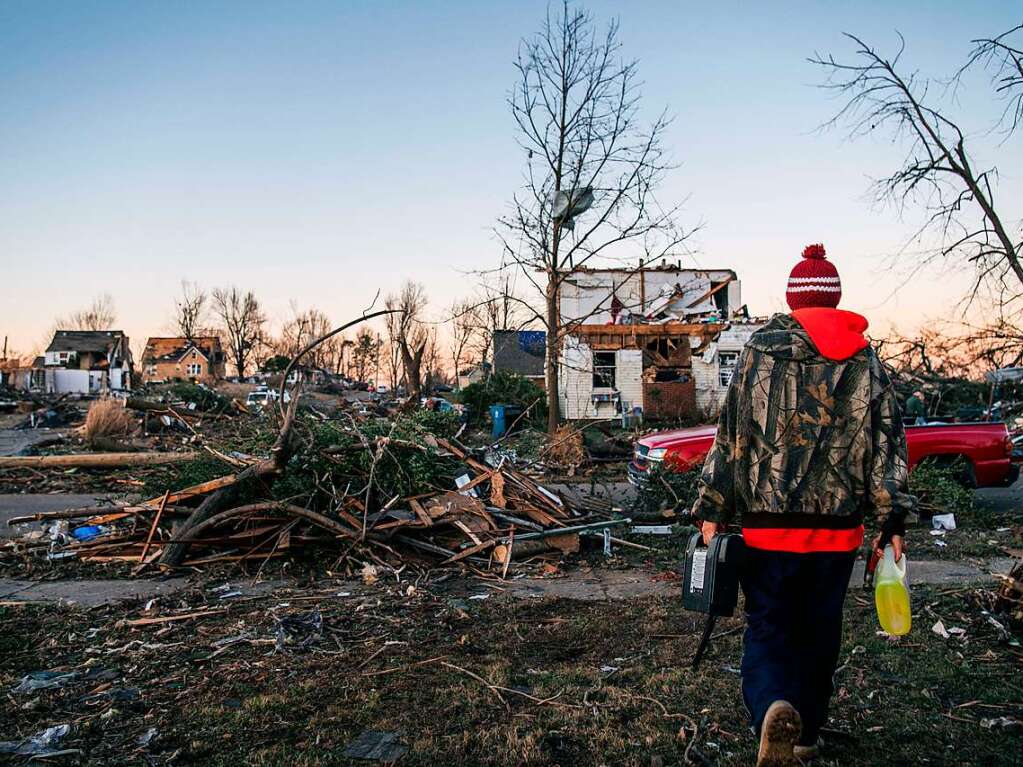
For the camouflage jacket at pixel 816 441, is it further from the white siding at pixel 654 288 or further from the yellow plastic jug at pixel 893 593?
the white siding at pixel 654 288

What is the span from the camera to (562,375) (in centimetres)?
3006

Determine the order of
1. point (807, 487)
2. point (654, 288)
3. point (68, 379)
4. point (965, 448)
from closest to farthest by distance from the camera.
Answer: point (807, 487) < point (965, 448) < point (654, 288) < point (68, 379)

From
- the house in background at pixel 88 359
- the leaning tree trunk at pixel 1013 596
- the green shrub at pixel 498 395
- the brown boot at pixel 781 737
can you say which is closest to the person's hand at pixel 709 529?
the brown boot at pixel 781 737

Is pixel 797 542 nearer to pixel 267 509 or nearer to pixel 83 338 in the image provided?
pixel 267 509

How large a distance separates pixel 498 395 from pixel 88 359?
6323 cm

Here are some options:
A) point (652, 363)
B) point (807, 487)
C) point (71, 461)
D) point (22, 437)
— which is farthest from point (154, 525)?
point (652, 363)

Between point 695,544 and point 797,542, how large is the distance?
493 millimetres

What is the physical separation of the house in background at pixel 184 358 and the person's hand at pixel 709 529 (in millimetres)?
82152

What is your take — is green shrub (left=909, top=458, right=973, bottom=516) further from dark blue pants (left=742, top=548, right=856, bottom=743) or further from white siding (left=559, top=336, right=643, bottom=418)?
Result: white siding (left=559, top=336, right=643, bottom=418)

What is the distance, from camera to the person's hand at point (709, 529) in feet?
10.3

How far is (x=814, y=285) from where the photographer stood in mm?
3205

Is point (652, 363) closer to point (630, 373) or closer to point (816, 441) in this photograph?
point (630, 373)

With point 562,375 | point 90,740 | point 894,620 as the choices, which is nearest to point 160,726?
point 90,740

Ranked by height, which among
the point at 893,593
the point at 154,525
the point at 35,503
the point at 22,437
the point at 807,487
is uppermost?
the point at 807,487
